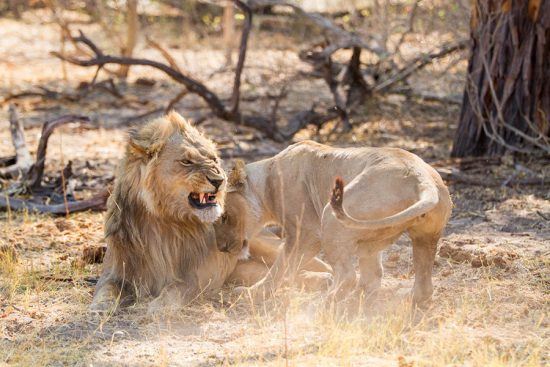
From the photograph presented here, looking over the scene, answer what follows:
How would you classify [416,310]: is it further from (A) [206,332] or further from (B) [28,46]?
(B) [28,46]

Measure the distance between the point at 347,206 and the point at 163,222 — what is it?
1064 millimetres


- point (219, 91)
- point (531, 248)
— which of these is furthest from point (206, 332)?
point (219, 91)

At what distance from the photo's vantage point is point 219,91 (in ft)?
38.4

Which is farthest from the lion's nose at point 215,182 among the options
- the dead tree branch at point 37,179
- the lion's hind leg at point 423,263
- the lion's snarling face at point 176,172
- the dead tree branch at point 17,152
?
the dead tree branch at point 17,152

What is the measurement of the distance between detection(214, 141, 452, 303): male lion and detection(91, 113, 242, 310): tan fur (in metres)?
0.24

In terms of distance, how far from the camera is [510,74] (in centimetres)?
756

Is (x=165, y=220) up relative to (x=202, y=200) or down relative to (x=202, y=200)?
down

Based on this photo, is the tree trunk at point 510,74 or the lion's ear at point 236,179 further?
the tree trunk at point 510,74

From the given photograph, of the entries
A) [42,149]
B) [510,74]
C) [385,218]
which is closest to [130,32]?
[42,149]

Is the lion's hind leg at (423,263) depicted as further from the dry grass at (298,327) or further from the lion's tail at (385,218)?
the lion's tail at (385,218)

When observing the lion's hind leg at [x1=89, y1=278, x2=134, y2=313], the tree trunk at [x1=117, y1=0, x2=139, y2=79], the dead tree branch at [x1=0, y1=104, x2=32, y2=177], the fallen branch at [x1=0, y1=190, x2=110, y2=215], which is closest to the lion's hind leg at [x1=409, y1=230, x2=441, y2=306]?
the lion's hind leg at [x1=89, y1=278, x2=134, y2=313]

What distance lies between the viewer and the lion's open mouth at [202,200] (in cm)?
450

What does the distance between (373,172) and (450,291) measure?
2.90ft

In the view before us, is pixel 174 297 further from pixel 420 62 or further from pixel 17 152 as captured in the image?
pixel 420 62
